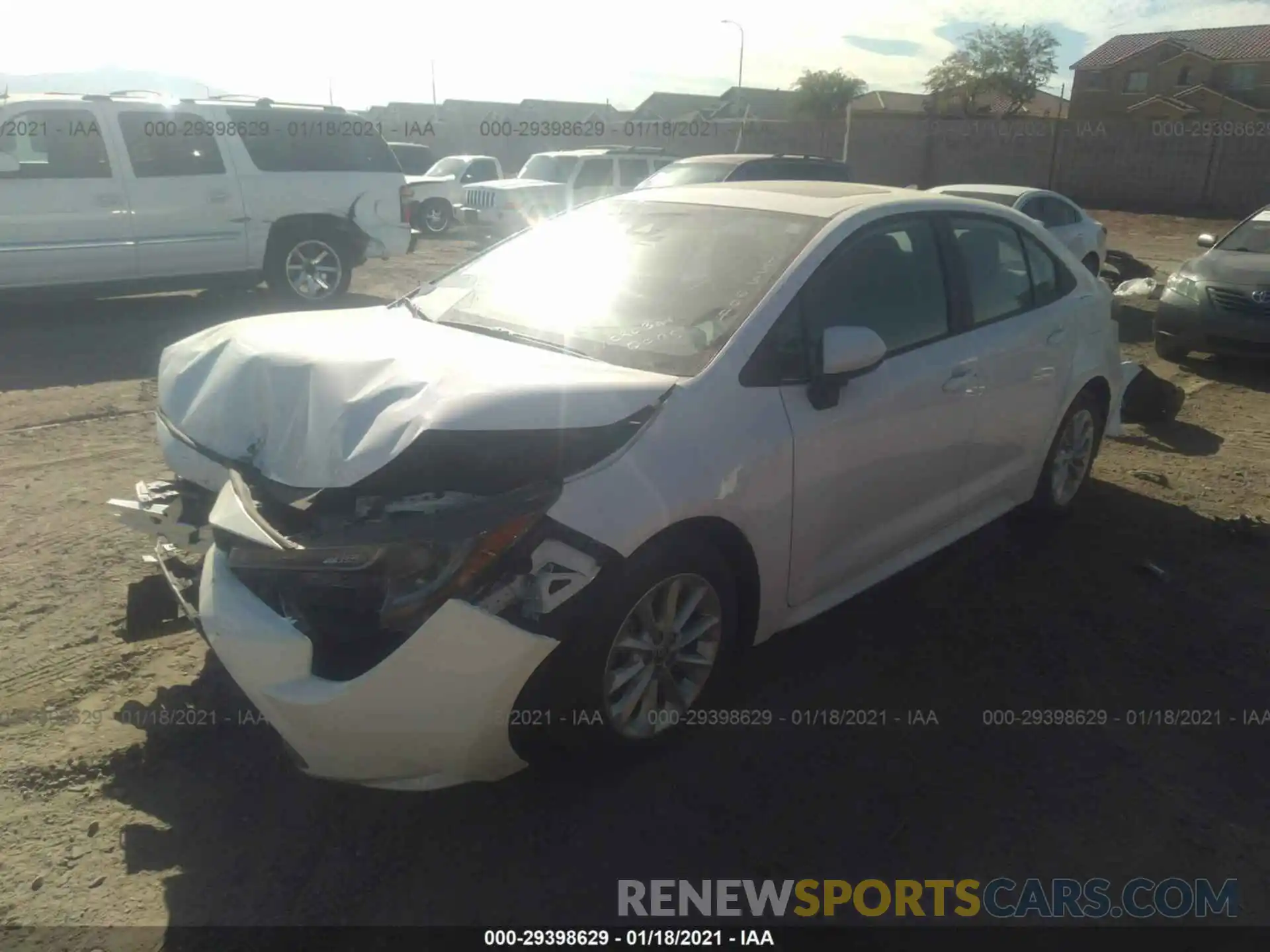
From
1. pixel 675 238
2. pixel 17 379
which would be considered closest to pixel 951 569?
pixel 675 238

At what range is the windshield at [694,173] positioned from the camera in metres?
11.7

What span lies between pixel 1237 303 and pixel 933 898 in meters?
7.88

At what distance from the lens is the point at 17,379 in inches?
287

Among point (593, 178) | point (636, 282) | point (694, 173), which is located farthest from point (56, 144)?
point (593, 178)

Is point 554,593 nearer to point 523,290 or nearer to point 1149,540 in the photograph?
point 523,290

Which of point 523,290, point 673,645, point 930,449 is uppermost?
point 523,290

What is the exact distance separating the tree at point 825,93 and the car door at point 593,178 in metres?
48.4

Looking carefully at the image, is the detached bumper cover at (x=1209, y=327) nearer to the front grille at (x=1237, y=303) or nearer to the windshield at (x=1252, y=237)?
the front grille at (x=1237, y=303)

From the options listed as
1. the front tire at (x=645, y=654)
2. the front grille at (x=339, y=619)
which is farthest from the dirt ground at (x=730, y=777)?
the front grille at (x=339, y=619)

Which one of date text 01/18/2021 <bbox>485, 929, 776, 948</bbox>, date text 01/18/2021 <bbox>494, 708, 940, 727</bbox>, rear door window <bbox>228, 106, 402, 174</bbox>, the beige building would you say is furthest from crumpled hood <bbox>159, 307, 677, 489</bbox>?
the beige building

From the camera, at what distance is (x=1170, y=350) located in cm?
909

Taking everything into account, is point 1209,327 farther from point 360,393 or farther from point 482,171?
point 482,171

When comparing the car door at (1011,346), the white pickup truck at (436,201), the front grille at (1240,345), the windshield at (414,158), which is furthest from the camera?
the windshield at (414,158)

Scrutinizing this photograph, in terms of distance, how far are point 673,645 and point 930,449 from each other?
1399 millimetres
